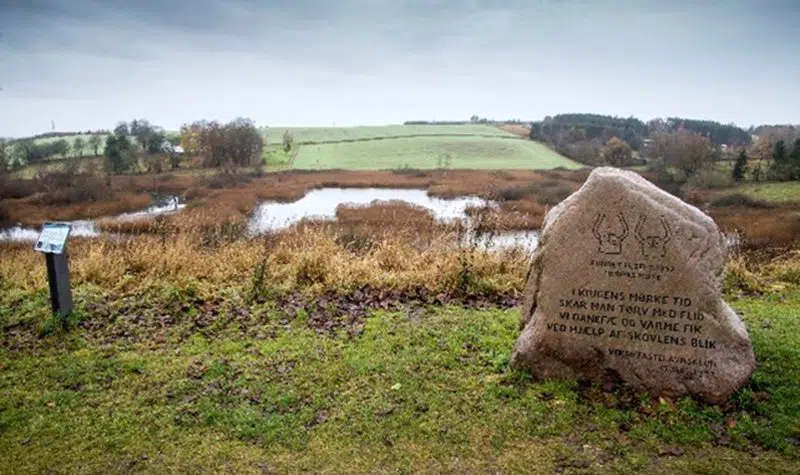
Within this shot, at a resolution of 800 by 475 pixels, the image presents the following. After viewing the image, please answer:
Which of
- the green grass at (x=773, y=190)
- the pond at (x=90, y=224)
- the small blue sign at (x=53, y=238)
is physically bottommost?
the pond at (x=90, y=224)

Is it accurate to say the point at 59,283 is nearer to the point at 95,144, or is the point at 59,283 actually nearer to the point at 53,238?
the point at 53,238

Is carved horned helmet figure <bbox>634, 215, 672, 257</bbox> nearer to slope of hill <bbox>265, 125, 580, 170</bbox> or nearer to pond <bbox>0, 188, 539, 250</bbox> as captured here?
pond <bbox>0, 188, 539, 250</bbox>

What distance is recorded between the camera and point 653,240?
20.1 ft

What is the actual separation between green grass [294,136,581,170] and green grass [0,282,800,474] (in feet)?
168

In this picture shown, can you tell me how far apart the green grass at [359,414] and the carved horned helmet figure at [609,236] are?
4.96 feet

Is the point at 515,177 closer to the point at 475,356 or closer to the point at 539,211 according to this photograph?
the point at 539,211

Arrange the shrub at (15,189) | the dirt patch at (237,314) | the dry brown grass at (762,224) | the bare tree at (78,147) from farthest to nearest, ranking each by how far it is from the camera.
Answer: the bare tree at (78,147) → the shrub at (15,189) → the dry brown grass at (762,224) → the dirt patch at (237,314)

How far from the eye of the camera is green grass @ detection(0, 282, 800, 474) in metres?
5.10

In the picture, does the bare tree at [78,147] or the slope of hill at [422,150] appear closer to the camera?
the bare tree at [78,147]

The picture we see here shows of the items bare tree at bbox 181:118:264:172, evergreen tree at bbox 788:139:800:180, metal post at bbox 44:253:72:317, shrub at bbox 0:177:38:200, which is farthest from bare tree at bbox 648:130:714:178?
shrub at bbox 0:177:38:200

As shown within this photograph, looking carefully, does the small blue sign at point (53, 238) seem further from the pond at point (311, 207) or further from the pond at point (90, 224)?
the pond at point (90, 224)

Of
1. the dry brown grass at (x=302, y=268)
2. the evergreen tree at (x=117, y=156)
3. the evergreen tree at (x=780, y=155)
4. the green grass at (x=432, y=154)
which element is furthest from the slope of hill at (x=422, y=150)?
the dry brown grass at (x=302, y=268)

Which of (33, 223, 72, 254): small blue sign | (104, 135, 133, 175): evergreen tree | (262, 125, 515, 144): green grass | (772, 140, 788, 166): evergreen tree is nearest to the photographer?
(33, 223, 72, 254): small blue sign

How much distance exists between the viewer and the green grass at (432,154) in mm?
63719
